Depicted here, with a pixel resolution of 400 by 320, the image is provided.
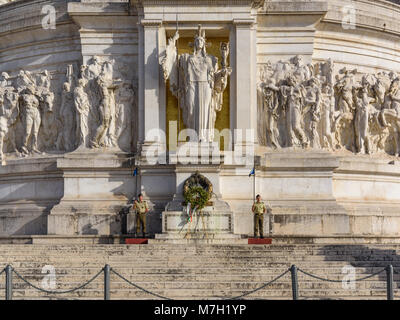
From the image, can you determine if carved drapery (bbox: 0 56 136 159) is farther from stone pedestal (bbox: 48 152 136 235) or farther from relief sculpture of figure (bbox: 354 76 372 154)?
relief sculpture of figure (bbox: 354 76 372 154)

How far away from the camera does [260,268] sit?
20375 millimetres

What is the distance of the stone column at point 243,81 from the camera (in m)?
27.6

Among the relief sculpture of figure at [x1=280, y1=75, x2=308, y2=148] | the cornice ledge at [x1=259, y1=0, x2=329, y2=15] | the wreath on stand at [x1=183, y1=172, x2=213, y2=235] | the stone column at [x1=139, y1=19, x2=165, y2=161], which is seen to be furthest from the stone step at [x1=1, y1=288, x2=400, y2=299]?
the cornice ledge at [x1=259, y1=0, x2=329, y2=15]

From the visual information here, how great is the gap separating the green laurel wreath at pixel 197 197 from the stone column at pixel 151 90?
253 centimetres

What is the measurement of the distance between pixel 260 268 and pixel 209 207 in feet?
18.8

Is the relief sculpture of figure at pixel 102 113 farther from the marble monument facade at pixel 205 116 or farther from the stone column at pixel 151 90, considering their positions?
the stone column at pixel 151 90

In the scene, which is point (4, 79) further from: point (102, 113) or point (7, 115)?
point (102, 113)

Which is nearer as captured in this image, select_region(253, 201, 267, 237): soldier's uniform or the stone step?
the stone step

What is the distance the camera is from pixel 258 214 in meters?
25.2

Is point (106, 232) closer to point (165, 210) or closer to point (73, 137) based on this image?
point (165, 210)

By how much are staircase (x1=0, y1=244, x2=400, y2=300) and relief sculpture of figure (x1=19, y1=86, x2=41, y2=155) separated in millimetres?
7576

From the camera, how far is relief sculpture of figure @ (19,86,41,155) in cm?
2983
